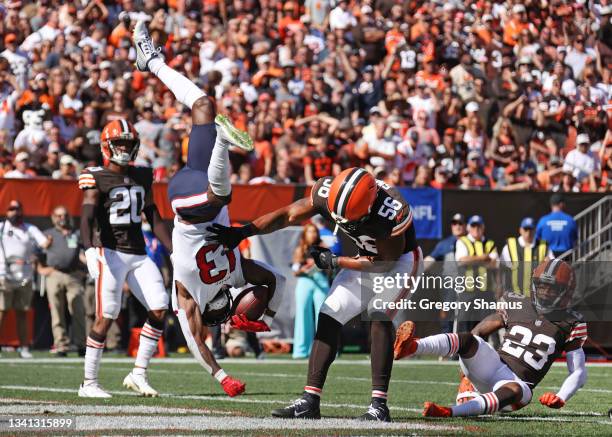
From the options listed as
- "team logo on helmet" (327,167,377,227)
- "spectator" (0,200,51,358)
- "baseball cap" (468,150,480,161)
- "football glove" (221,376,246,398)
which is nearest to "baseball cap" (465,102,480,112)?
"baseball cap" (468,150,480,161)

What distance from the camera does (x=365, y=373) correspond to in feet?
40.2

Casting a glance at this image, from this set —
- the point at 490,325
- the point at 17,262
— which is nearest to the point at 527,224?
the point at 17,262

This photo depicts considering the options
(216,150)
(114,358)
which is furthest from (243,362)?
(216,150)

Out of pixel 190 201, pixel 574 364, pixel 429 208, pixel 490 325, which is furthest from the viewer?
pixel 429 208

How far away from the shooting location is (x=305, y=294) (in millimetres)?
15438

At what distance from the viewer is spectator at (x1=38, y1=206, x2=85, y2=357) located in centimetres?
1521

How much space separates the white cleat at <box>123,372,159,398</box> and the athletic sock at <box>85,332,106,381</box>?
0.29 meters

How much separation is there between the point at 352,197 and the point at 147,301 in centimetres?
302

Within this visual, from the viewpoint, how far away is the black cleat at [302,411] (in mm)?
7262

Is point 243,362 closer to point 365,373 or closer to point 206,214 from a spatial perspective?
point 365,373

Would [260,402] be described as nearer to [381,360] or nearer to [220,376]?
[220,376]

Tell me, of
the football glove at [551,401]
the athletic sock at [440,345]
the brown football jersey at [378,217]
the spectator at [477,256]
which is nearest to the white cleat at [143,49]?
the brown football jersey at [378,217]

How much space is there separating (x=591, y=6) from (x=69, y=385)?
15.2 meters

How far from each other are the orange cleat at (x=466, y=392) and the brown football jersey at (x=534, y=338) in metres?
0.27
